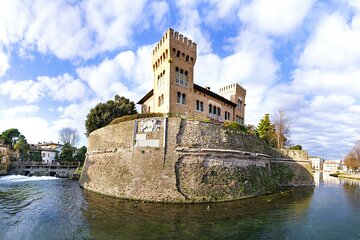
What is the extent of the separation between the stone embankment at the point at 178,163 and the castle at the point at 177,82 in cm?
967

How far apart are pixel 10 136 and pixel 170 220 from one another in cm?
8036

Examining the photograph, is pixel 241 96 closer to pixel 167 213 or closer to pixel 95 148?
pixel 95 148

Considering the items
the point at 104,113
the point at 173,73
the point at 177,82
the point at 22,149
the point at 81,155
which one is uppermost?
the point at 173,73

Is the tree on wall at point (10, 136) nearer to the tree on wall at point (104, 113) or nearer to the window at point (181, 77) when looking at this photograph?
the tree on wall at point (104, 113)

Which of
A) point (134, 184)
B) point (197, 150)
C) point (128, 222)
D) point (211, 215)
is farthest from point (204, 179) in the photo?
point (128, 222)

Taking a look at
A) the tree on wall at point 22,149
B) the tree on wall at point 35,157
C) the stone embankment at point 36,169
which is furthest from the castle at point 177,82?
the tree on wall at point 22,149

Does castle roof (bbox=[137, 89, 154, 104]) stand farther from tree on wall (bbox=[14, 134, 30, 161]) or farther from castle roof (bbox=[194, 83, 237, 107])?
tree on wall (bbox=[14, 134, 30, 161])

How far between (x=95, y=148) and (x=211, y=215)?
1622 centimetres

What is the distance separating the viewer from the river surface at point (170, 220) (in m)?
11.1

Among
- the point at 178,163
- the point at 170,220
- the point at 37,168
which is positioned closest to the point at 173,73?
the point at 178,163

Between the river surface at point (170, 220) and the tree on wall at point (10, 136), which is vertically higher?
the tree on wall at point (10, 136)

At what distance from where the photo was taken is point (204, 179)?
18.7m

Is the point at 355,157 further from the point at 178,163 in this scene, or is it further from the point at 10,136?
the point at 10,136

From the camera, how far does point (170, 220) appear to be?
13188 millimetres
